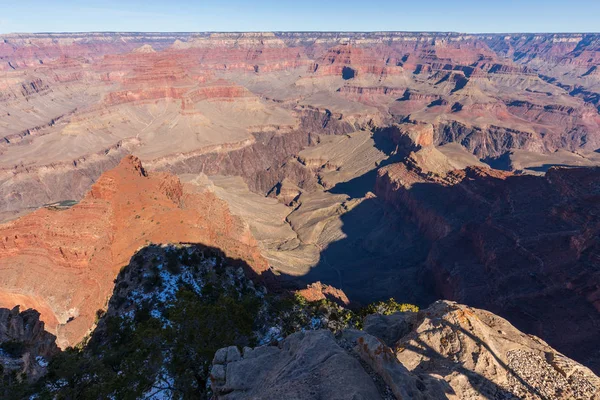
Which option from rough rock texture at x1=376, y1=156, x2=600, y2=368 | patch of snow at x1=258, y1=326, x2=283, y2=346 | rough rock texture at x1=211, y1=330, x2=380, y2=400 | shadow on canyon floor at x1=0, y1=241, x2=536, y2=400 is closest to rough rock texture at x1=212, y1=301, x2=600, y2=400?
rough rock texture at x1=211, y1=330, x2=380, y2=400

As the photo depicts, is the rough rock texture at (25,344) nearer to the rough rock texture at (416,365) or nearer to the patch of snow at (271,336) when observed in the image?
the rough rock texture at (416,365)

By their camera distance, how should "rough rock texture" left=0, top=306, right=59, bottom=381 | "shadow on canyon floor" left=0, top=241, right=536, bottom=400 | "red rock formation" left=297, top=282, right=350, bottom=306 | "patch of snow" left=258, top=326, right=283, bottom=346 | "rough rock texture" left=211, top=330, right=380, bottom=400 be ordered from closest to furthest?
"rough rock texture" left=211, top=330, right=380, bottom=400 → "shadow on canyon floor" left=0, top=241, right=536, bottom=400 → "rough rock texture" left=0, top=306, right=59, bottom=381 → "patch of snow" left=258, top=326, right=283, bottom=346 → "red rock formation" left=297, top=282, right=350, bottom=306

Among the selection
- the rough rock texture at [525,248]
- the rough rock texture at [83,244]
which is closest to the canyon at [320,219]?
the rough rock texture at [83,244]

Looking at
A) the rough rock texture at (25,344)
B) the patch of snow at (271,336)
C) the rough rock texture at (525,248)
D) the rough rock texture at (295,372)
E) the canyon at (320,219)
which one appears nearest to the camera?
the rough rock texture at (295,372)

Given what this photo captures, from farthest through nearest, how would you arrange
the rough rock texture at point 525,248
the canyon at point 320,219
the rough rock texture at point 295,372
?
the rough rock texture at point 525,248, the canyon at point 320,219, the rough rock texture at point 295,372

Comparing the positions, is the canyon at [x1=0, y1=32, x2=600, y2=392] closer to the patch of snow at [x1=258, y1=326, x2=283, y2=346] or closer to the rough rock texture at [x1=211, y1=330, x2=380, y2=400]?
the patch of snow at [x1=258, y1=326, x2=283, y2=346]

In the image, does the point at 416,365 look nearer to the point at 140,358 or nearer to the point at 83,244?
the point at 140,358

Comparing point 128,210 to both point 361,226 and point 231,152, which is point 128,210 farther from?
point 231,152
